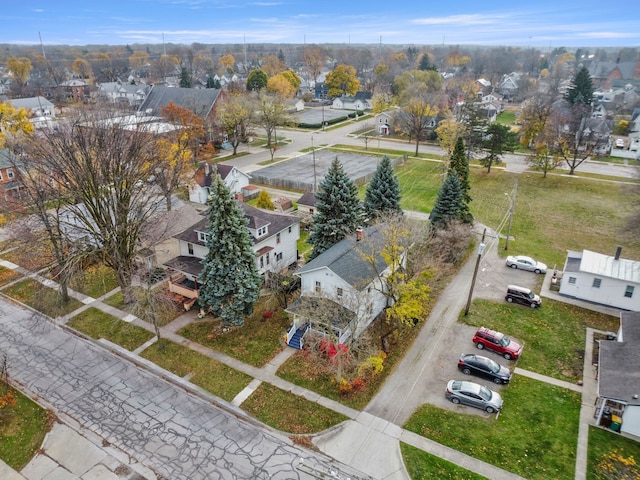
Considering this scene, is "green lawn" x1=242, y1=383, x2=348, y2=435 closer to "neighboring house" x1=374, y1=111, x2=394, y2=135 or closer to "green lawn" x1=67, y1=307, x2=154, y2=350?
"green lawn" x1=67, y1=307, x2=154, y2=350

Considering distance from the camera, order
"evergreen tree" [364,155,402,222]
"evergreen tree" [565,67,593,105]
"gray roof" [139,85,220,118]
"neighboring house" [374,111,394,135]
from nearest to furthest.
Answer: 1. "evergreen tree" [364,155,402,222]
2. "gray roof" [139,85,220,118]
3. "evergreen tree" [565,67,593,105]
4. "neighboring house" [374,111,394,135]

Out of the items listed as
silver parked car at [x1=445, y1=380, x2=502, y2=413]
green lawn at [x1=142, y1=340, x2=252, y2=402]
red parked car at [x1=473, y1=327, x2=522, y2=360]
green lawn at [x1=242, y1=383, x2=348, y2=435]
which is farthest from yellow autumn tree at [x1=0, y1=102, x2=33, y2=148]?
silver parked car at [x1=445, y1=380, x2=502, y2=413]

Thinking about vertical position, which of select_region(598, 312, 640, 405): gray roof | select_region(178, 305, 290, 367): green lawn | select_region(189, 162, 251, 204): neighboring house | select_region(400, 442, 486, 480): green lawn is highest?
select_region(189, 162, 251, 204): neighboring house

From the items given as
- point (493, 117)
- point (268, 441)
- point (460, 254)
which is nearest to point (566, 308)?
point (460, 254)

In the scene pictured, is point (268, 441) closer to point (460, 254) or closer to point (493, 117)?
point (460, 254)

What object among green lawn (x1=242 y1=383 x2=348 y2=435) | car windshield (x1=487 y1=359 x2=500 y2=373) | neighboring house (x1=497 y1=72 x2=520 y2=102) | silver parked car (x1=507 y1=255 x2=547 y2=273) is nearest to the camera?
green lawn (x1=242 y1=383 x2=348 y2=435)

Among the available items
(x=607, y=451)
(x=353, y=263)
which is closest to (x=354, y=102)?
(x=353, y=263)
